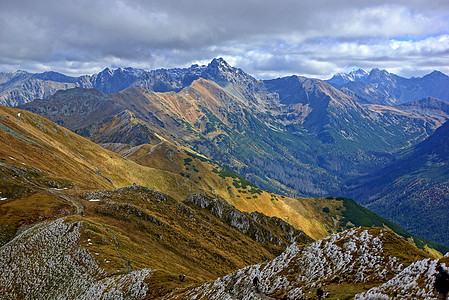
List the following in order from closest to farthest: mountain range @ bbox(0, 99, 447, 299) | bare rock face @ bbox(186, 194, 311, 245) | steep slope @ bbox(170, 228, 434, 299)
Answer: steep slope @ bbox(170, 228, 434, 299)
mountain range @ bbox(0, 99, 447, 299)
bare rock face @ bbox(186, 194, 311, 245)

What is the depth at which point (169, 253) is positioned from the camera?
77.3 metres

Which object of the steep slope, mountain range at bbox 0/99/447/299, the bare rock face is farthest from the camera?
the bare rock face

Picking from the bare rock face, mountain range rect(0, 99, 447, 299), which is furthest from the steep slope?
the bare rock face

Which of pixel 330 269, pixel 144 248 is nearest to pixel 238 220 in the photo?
pixel 144 248

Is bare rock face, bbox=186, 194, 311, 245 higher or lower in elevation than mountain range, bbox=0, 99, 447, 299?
lower

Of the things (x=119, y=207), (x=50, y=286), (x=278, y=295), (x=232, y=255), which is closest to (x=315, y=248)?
(x=278, y=295)

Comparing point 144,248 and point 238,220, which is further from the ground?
point 144,248

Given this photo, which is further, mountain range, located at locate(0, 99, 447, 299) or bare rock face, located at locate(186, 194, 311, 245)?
bare rock face, located at locate(186, 194, 311, 245)

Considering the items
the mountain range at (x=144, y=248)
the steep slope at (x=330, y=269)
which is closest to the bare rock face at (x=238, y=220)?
the mountain range at (x=144, y=248)

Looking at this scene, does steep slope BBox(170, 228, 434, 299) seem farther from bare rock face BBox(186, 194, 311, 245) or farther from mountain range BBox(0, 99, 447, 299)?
bare rock face BBox(186, 194, 311, 245)

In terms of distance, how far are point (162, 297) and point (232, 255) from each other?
174 ft

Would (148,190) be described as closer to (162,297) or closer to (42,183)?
(42,183)

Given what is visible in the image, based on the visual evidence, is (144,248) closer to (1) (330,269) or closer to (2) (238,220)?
(1) (330,269)

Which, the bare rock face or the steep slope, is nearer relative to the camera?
the steep slope
